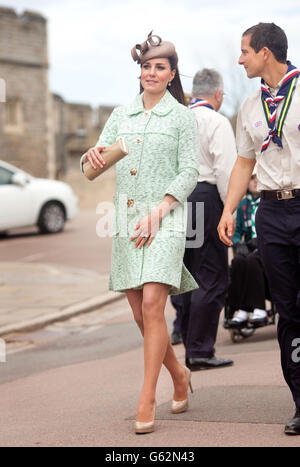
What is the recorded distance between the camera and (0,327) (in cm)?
924

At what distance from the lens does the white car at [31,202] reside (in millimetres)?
18625

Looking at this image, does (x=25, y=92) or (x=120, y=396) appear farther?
(x=25, y=92)

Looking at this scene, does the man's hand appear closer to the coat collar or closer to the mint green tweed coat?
the mint green tweed coat

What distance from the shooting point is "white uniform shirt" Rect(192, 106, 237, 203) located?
6539 millimetres

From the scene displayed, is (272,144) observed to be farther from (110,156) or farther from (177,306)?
(177,306)

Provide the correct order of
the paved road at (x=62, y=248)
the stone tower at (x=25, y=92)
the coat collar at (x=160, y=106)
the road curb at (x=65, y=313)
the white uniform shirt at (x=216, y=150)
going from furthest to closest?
the stone tower at (x=25, y=92) → the paved road at (x=62, y=248) → the road curb at (x=65, y=313) → the white uniform shirt at (x=216, y=150) → the coat collar at (x=160, y=106)

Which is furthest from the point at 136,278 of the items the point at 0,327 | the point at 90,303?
the point at 90,303

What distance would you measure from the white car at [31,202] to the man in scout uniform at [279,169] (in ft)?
46.4

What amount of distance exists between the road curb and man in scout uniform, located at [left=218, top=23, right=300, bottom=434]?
481 cm

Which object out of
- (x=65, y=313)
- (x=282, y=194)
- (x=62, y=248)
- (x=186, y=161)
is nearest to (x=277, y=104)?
(x=282, y=194)

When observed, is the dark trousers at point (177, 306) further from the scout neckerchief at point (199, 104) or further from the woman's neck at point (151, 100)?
the woman's neck at point (151, 100)

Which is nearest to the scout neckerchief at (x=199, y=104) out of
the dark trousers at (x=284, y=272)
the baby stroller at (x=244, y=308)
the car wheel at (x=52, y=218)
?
the baby stroller at (x=244, y=308)

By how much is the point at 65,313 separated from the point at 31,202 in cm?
914

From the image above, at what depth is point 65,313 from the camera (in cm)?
1018
